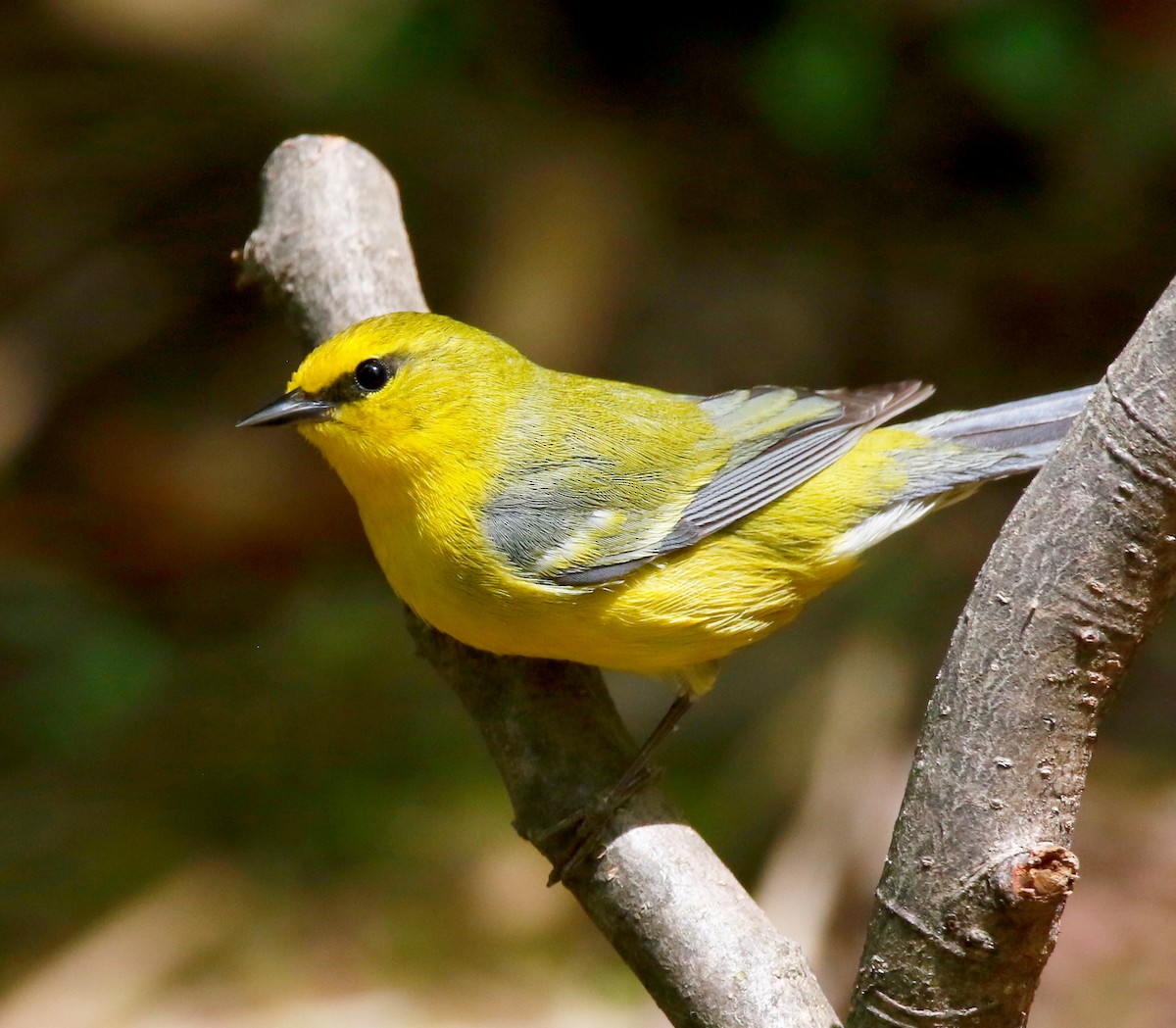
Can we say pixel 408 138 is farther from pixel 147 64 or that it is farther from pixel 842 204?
pixel 842 204

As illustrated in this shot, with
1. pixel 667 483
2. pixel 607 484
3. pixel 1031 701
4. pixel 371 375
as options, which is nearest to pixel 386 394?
pixel 371 375

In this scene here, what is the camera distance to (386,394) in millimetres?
3049

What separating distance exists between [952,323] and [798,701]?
2472 millimetres

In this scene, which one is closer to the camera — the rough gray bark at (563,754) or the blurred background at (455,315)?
the rough gray bark at (563,754)

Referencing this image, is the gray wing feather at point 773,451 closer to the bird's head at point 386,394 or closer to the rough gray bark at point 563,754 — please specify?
the rough gray bark at point 563,754

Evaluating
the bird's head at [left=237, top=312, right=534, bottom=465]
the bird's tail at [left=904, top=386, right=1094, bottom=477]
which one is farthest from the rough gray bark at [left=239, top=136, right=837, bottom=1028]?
the bird's tail at [left=904, top=386, right=1094, bottom=477]

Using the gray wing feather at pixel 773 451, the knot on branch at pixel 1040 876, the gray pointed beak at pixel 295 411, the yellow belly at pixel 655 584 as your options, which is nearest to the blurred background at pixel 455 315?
the yellow belly at pixel 655 584

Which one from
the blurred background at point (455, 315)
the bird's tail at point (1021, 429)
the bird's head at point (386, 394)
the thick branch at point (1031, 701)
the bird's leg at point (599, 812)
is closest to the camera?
the thick branch at point (1031, 701)

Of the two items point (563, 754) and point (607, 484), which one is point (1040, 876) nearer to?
point (563, 754)

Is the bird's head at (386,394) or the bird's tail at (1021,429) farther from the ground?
the bird's head at (386,394)

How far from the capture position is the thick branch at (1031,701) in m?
1.78

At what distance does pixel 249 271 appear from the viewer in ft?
12.1

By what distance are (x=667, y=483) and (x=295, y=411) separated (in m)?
0.92

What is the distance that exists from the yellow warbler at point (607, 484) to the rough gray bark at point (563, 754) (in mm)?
157
